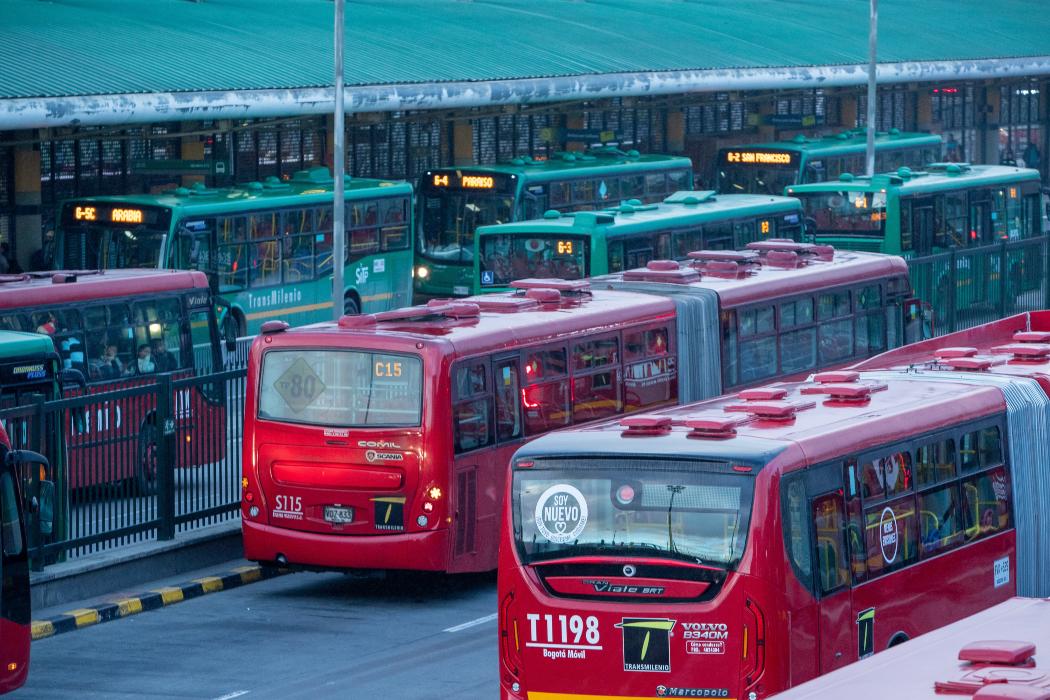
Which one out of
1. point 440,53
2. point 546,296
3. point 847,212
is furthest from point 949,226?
point 546,296

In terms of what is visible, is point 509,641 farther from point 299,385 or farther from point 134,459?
point 134,459

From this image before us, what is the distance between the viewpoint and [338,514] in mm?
14945

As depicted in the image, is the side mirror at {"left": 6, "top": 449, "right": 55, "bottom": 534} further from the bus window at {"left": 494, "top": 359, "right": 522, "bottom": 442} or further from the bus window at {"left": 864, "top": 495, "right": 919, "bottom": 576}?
the bus window at {"left": 864, "top": 495, "right": 919, "bottom": 576}

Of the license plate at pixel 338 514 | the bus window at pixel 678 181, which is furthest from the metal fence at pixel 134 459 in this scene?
the bus window at pixel 678 181

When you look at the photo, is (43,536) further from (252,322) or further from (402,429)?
(252,322)

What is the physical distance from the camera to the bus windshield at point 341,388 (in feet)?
48.2

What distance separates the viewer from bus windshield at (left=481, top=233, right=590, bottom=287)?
25453 mm

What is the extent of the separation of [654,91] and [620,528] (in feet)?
97.3

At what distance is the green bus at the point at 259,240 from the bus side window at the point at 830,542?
16150 mm

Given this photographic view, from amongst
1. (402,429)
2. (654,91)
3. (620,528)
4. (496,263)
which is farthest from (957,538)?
(654,91)

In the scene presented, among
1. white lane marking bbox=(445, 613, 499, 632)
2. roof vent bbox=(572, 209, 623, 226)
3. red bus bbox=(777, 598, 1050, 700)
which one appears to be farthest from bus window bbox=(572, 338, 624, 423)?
red bus bbox=(777, 598, 1050, 700)

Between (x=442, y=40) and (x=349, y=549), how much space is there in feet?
80.6

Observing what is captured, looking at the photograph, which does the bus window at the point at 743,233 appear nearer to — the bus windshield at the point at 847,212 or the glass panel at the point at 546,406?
the bus windshield at the point at 847,212

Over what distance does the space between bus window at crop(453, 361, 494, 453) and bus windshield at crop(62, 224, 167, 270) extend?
40.5ft
